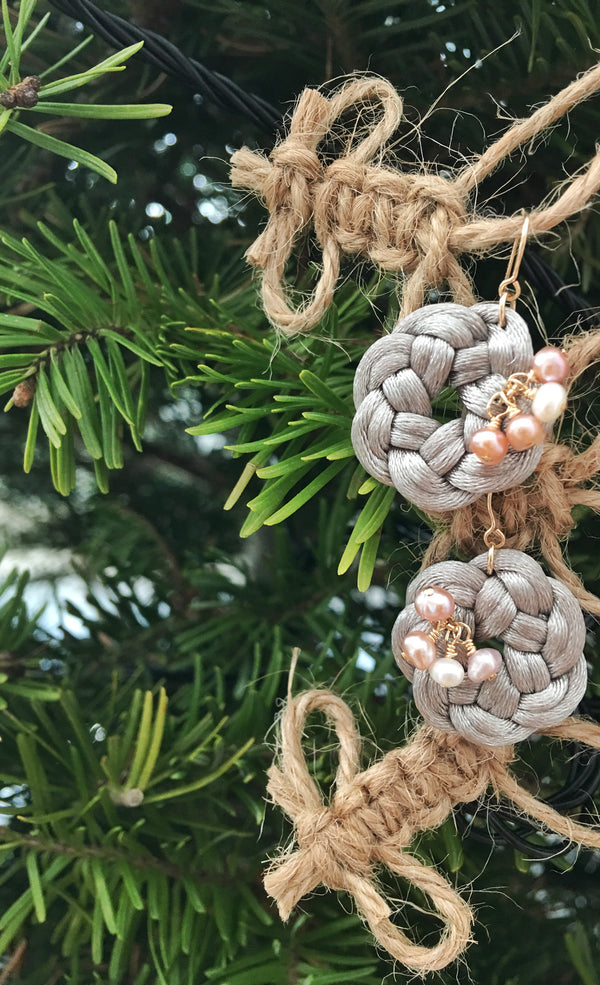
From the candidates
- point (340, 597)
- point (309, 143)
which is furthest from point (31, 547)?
point (309, 143)

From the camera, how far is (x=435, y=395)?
9.8 inches

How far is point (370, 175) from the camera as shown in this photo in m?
0.27

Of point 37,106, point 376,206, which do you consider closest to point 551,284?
point 376,206

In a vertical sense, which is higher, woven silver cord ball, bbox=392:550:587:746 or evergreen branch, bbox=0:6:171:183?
evergreen branch, bbox=0:6:171:183

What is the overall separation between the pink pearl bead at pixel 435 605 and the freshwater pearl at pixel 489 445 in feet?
0.15

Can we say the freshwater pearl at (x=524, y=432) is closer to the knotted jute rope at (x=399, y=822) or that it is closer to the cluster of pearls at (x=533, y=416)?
the cluster of pearls at (x=533, y=416)

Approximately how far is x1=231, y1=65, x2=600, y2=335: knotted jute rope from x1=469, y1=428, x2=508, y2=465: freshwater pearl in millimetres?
60

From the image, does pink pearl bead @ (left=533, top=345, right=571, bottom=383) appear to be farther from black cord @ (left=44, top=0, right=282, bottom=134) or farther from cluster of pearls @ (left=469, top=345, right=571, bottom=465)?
black cord @ (left=44, top=0, right=282, bottom=134)

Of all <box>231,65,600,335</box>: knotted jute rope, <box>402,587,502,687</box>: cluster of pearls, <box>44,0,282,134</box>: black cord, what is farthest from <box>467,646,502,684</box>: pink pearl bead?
<box>44,0,282,134</box>: black cord

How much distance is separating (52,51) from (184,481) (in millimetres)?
258

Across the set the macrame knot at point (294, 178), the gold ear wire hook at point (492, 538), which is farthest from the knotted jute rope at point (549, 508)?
the macrame knot at point (294, 178)

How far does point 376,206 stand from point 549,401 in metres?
0.10

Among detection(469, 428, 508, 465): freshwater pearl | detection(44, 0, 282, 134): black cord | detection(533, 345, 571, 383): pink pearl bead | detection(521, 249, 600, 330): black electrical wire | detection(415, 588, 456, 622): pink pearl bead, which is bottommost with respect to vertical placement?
detection(415, 588, 456, 622): pink pearl bead

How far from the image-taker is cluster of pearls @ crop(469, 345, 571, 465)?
223 millimetres
